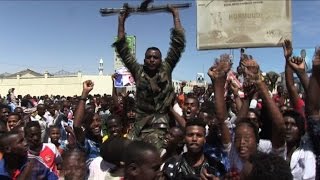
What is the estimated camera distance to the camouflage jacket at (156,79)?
477 centimetres

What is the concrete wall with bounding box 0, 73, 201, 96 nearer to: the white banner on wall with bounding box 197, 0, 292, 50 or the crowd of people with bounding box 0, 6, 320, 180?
the white banner on wall with bounding box 197, 0, 292, 50

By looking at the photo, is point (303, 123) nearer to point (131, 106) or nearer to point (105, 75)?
point (131, 106)

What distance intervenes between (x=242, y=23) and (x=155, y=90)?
3.93 m

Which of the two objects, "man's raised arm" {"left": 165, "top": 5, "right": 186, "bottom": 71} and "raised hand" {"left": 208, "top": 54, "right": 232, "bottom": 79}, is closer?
"raised hand" {"left": 208, "top": 54, "right": 232, "bottom": 79}

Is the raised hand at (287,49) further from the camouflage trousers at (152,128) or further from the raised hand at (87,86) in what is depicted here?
the raised hand at (87,86)

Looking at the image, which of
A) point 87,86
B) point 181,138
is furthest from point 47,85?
point 181,138

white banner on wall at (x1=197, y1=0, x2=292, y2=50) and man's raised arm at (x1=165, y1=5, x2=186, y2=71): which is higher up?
white banner on wall at (x1=197, y1=0, x2=292, y2=50)

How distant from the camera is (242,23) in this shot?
26.9ft

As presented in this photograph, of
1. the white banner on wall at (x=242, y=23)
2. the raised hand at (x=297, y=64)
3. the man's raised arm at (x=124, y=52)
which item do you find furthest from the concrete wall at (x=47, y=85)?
the raised hand at (x=297, y=64)

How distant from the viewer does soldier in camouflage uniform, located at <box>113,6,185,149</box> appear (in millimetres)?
4730

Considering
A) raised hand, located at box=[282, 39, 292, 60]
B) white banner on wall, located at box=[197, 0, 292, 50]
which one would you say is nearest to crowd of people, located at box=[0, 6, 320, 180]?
raised hand, located at box=[282, 39, 292, 60]

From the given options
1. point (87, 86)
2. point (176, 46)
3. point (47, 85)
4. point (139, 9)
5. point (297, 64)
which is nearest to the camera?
point (297, 64)

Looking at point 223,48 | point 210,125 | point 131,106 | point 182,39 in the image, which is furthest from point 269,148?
point 223,48

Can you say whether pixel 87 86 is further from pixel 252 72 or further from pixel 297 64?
pixel 297 64
